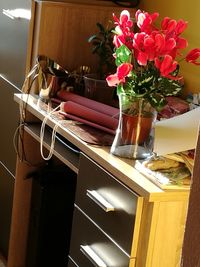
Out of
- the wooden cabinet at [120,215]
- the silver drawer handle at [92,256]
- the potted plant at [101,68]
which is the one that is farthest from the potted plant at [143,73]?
the potted plant at [101,68]

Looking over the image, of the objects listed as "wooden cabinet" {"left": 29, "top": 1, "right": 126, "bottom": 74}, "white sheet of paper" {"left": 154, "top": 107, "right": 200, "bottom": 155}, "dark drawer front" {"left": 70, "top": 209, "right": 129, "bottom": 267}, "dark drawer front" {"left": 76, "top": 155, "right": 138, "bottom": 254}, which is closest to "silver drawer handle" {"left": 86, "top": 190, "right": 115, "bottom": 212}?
"dark drawer front" {"left": 76, "top": 155, "right": 138, "bottom": 254}

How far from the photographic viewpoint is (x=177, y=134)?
1719 mm

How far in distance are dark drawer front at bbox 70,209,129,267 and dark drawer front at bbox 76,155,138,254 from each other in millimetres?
34

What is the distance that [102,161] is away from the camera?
1845 mm

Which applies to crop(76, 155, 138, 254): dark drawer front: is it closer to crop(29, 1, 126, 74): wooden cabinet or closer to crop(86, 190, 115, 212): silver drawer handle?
crop(86, 190, 115, 212): silver drawer handle

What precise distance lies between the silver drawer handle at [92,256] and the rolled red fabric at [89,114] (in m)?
0.44

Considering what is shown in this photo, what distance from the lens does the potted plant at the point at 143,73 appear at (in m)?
1.71

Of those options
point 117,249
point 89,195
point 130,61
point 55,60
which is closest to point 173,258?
point 117,249

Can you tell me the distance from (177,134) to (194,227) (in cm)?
116

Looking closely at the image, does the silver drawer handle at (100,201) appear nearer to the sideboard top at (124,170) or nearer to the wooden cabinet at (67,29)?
the sideboard top at (124,170)

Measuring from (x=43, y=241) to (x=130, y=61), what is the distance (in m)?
1.17

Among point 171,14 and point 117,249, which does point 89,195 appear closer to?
point 117,249

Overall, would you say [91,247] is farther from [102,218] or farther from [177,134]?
[177,134]

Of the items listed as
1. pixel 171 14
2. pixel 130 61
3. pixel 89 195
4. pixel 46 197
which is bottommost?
pixel 46 197
